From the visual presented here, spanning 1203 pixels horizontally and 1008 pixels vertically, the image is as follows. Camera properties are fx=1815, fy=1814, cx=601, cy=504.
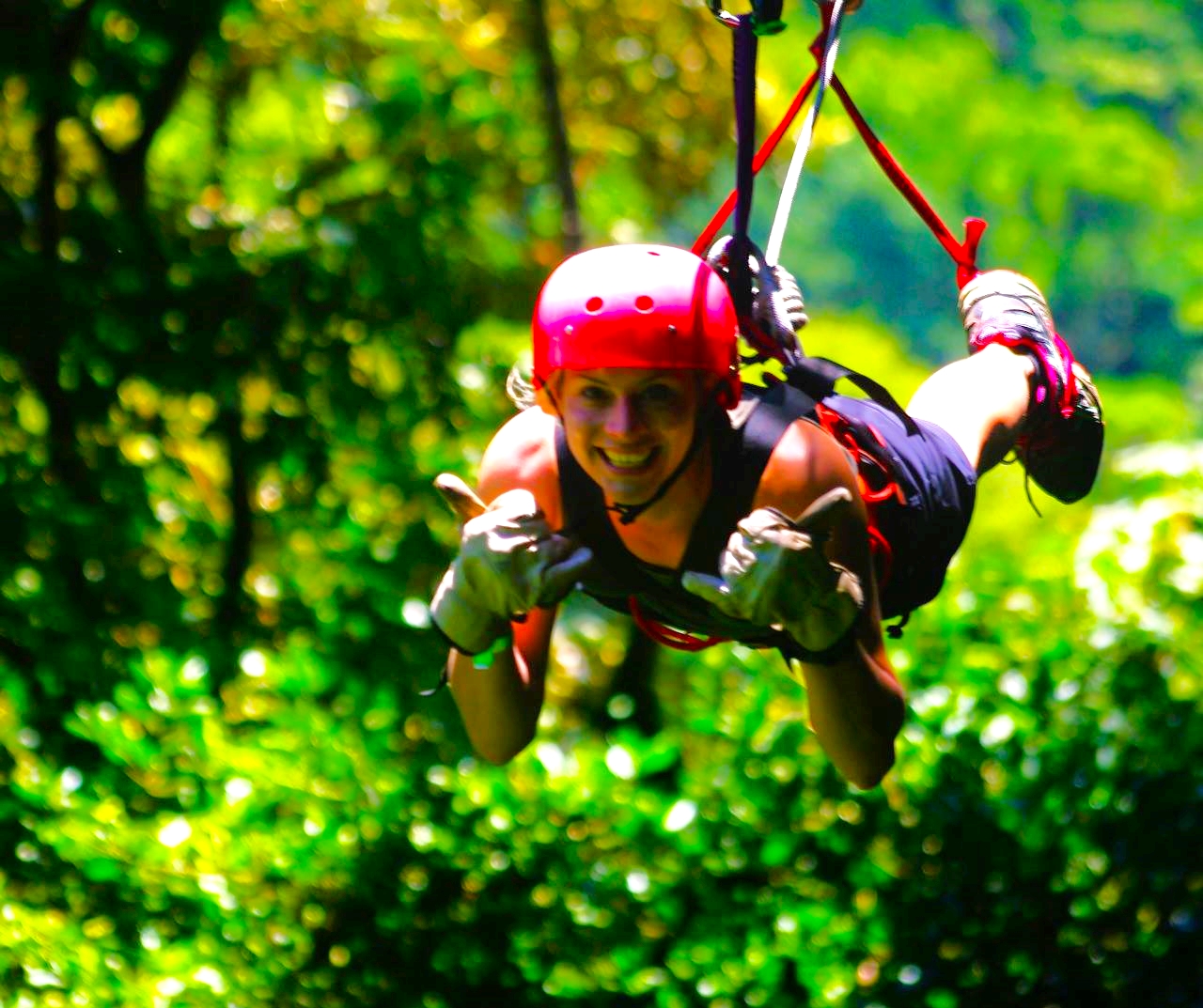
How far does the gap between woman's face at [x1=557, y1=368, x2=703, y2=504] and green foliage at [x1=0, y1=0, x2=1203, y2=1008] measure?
1.99m

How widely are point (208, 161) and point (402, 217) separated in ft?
5.27

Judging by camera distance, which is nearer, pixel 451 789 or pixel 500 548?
pixel 500 548

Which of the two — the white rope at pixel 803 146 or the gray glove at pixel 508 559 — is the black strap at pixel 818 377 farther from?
the gray glove at pixel 508 559

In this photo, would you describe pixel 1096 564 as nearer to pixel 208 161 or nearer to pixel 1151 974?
pixel 1151 974

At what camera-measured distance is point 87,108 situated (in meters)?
6.00

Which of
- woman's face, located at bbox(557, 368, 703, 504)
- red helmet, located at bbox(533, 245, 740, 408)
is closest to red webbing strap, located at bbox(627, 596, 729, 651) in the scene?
woman's face, located at bbox(557, 368, 703, 504)

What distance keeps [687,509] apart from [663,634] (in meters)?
0.38

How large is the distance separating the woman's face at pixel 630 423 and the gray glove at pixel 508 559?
101mm

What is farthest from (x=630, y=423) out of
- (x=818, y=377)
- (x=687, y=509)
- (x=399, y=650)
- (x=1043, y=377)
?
(x=399, y=650)

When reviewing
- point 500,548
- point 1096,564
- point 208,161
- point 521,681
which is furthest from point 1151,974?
point 208,161

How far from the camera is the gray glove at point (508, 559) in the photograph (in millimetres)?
2250

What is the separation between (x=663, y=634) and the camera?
9.08ft

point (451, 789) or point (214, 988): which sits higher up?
point (451, 789)

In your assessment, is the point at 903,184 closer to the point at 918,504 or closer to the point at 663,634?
the point at 918,504
